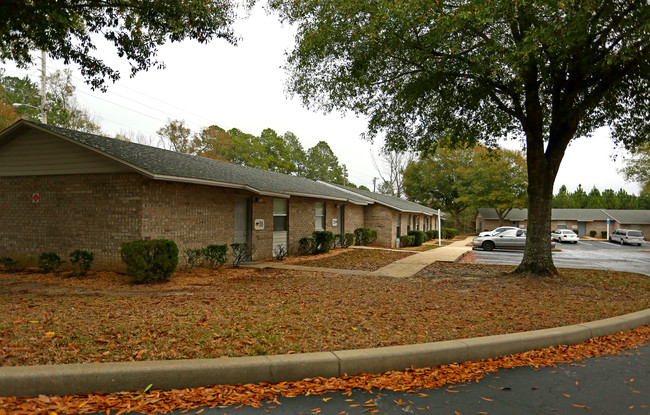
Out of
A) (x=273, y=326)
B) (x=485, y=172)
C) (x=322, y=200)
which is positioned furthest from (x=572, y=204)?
(x=273, y=326)

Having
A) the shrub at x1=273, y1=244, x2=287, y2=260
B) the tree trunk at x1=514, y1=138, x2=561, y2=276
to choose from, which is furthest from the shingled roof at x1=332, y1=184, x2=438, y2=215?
the tree trunk at x1=514, y1=138, x2=561, y2=276

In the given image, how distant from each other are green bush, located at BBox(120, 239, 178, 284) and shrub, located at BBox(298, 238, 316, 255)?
7746 millimetres

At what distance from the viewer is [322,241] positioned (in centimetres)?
1786

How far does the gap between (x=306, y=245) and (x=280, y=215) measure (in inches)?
78.4

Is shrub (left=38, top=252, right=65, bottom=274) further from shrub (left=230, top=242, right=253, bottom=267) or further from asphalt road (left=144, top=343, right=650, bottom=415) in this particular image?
asphalt road (left=144, top=343, right=650, bottom=415)

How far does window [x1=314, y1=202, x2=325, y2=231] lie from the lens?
1912 cm

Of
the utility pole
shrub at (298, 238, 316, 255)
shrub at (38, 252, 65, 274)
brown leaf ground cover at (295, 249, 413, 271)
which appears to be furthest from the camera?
the utility pole

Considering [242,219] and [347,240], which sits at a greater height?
[242,219]

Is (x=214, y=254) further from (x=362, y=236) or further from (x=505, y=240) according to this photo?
(x=505, y=240)

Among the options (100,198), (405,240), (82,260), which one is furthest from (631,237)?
(82,260)

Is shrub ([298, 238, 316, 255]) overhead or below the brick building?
below

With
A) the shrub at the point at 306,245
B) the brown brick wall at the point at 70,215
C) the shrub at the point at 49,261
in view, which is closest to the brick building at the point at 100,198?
the brown brick wall at the point at 70,215

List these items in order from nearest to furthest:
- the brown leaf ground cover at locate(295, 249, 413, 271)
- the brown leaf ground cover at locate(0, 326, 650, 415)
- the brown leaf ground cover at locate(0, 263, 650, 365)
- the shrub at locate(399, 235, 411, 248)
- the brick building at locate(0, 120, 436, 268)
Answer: the brown leaf ground cover at locate(0, 326, 650, 415)
the brown leaf ground cover at locate(0, 263, 650, 365)
the brick building at locate(0, 120, 436, 268)
the brown leaf ground cover at locate(295, 249, 413, 271)
the shrub at locate(399, 235, 411, 248)

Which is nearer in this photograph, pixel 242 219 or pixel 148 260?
pixel 148 260
